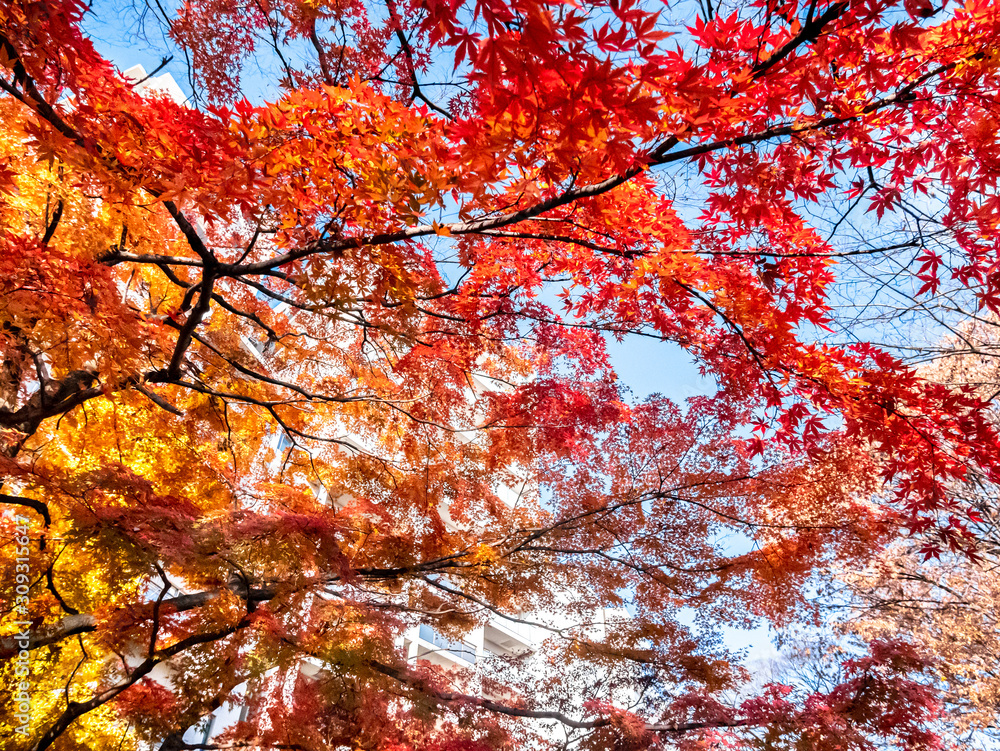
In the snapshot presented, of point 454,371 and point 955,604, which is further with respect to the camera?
point 955,604

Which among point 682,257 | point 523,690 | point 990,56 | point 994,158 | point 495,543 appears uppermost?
point 990,56

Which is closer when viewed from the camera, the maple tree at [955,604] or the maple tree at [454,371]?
the maple tree at [454,371]

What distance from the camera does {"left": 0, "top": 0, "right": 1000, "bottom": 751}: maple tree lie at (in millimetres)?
2479

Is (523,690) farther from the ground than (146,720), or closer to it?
farther from the ground

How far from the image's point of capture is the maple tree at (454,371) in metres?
2.48

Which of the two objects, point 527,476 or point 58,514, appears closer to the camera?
point 58,514

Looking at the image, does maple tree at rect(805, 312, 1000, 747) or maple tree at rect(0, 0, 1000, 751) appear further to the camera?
maple tree at rect(805, 312, 1000, 747)

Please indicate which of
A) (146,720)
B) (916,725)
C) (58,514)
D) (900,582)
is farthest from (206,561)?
(900,582)

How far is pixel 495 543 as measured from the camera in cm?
626

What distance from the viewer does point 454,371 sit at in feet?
23.1

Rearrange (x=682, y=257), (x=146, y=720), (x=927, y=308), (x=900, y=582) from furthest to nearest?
(x=900, y=582), (x=146, y=720), (x=927, y=308), (x=682, y=257)

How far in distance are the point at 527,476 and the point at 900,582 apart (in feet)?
23.4

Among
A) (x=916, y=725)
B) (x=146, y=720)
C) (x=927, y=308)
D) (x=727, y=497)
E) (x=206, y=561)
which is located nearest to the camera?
(x=927, y=308)

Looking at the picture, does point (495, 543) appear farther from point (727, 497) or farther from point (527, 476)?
point (727, 497)
